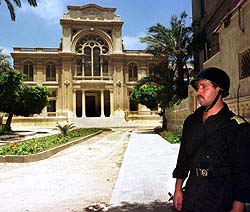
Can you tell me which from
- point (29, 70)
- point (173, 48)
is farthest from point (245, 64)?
point (29, 70)

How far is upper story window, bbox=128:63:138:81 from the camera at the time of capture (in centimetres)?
5409

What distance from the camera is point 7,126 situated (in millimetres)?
31797

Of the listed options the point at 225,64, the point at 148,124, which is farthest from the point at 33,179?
the point at 148,124

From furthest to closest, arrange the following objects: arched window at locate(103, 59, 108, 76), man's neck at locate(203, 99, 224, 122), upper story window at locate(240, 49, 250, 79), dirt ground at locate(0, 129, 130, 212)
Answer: arched window at locate(103, 59, 108, 76) → upper story window at locate(240, 49, 250, 79) → dirt ground at locate(0, 129, 130, 212) → man's neck at locate(203, 99, 224, 122)

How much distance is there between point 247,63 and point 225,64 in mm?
1006

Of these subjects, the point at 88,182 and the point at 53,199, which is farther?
the point at 88,182

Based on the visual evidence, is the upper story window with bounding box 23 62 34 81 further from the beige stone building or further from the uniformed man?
the uniformed man

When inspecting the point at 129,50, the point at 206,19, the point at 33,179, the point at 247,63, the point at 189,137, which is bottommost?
the point at 33,179

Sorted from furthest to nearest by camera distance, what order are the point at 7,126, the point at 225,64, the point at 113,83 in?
the point at 113,83 < the point at 7,126 < the point at 225,64

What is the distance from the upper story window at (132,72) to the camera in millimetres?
54094

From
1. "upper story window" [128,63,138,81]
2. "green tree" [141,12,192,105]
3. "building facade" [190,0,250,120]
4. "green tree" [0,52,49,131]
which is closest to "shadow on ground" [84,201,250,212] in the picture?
"building facade" [190,0,250,120]

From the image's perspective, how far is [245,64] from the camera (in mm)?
6117

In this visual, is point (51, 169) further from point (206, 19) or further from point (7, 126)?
point (7, 126)

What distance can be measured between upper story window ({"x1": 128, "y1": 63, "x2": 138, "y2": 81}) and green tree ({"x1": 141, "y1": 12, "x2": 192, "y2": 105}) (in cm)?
2892
